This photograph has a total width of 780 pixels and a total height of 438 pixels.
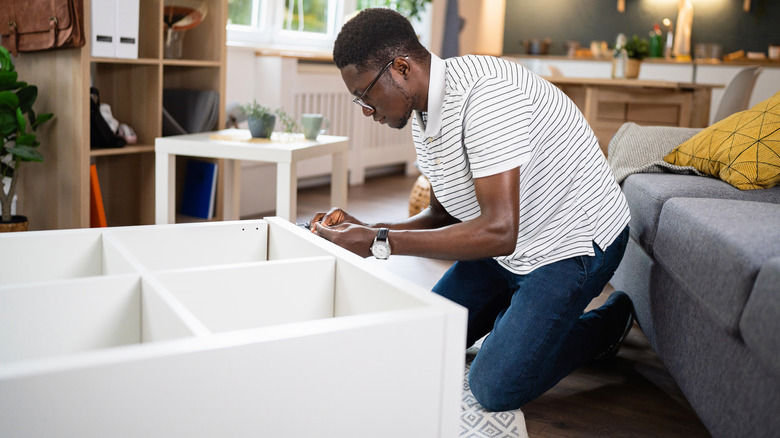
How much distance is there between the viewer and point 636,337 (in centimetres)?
225

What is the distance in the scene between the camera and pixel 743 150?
207 cm

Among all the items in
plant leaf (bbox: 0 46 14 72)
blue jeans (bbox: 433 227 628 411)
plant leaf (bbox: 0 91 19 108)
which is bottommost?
blue jeans (bbox: 433 227 628 411)

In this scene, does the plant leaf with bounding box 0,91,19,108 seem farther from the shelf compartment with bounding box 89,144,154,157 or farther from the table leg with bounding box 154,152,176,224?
the table leg with bounding box 154,152,176,224

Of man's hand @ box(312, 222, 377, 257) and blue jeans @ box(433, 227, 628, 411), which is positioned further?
blue jeans @ box(433, 227, 628, 411)

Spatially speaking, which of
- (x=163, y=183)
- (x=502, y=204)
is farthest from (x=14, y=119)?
(x=502, y=204)

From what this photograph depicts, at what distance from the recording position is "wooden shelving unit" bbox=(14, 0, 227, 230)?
2.65 m

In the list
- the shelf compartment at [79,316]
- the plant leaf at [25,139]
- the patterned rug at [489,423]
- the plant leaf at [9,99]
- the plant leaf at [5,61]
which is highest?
the plant leaf at [5,61]

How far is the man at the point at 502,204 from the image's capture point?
144cm

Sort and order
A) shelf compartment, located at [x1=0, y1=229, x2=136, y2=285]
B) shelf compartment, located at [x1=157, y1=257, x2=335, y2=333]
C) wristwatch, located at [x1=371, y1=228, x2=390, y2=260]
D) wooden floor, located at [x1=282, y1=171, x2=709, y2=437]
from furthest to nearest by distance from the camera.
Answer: wooden floor, located at [x1=282, y1=171, x2=709, y2=437] < wristwatch, located at [x1=371, y1=228, x2=390, y2=260] < shelf compartment, located at [x1=0, y1=229, x2=136, y2=285] < shelf compartment, located at [x1=157, y1=257, x2=335, y2=333]

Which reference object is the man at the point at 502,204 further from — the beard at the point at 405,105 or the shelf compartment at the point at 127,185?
the shelf compartment at the point at 127,185

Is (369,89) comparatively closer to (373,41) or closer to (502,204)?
(373,41)

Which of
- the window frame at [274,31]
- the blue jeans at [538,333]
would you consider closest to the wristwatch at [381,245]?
the blue jeans at [538,333]

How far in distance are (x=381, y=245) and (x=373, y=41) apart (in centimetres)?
41

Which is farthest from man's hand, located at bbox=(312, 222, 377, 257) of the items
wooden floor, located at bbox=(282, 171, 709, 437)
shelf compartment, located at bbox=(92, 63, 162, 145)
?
shelf compartment, located at bbox=(92, 63, 162, 145)
